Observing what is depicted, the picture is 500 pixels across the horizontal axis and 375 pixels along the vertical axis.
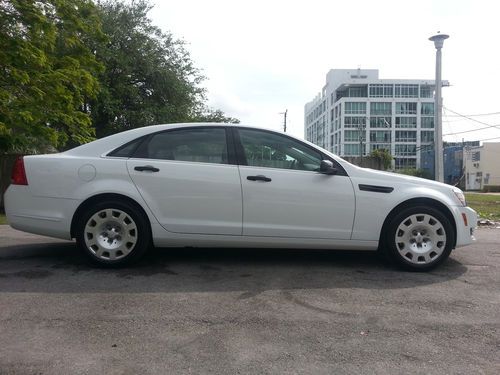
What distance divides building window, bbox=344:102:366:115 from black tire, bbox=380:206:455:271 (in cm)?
10485

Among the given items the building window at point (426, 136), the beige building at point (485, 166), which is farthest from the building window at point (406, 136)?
the beige building at point (485, 166)

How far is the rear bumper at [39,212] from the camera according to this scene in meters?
5.21

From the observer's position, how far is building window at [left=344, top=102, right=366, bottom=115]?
107 m

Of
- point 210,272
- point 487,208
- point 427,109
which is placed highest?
point 427,109

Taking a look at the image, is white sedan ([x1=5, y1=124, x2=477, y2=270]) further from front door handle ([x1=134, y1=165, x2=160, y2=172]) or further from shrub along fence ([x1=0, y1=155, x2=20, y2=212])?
shrub along fence ([x1=0, y1=155, x2=20, y2=212])

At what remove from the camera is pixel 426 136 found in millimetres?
106812

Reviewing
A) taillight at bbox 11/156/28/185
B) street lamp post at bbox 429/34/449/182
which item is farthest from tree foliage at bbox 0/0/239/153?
street lamp post at bbox 429/34/449/182

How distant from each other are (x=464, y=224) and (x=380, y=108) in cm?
10634

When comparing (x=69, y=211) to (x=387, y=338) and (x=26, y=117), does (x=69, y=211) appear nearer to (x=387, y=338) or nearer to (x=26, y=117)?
(x=387, y=338)

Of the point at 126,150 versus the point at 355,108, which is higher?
the point at 355,108

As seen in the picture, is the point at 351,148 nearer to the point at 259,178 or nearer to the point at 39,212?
the point at 259,178

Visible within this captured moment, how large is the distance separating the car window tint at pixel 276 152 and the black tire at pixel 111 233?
140 centimetres

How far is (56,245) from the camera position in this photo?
6531mm

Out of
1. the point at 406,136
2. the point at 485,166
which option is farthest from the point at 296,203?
the point at 406,136
